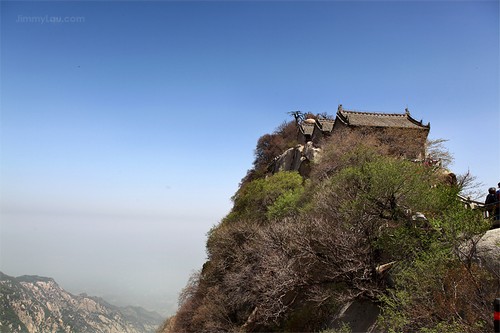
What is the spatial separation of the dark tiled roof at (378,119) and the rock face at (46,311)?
48.6 meters

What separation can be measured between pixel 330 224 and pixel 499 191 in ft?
21.9

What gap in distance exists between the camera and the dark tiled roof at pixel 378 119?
3018 centimetres

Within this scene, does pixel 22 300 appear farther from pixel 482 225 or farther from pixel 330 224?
pixel 482 225

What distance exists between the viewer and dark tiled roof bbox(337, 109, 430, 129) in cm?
3018

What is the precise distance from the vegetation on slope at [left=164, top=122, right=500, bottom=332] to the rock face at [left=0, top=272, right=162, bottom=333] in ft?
138

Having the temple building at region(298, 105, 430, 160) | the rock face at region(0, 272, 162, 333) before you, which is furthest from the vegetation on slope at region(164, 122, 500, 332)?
the rock face at region(0, 272, 162, 333)

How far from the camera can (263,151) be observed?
46406 millimetres

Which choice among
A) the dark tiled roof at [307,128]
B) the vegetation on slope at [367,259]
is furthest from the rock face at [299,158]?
the vegetation on slope at [367,259]

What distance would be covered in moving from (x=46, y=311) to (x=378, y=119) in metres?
85.3

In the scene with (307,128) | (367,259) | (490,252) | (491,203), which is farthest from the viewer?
(307,128)

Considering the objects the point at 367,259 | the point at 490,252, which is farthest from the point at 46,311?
the point at 490,252

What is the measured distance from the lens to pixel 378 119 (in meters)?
31.5

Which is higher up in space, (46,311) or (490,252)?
(490,252)

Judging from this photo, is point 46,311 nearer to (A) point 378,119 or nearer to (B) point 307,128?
(B) point 307,128
